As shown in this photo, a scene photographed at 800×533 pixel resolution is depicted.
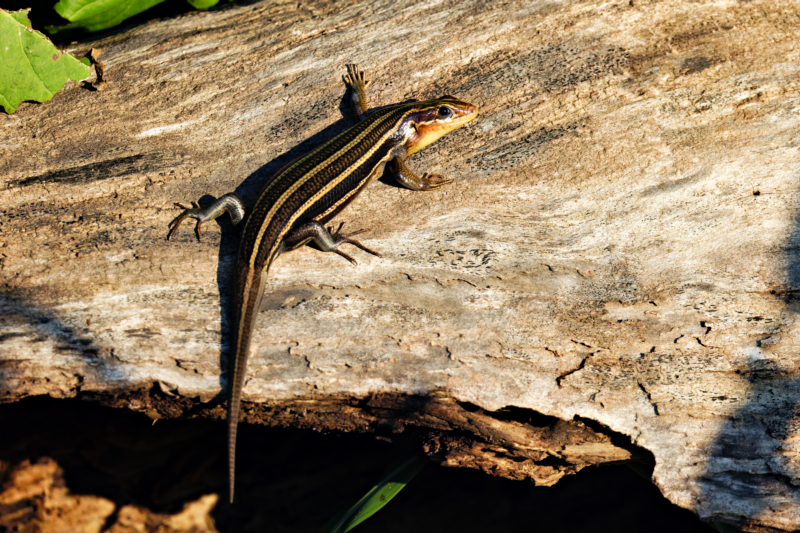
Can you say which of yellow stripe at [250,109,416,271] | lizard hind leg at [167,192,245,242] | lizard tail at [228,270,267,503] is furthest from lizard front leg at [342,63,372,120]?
lizard tail at [228,270,267,503]

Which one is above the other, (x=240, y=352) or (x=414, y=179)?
(x=414, y=179)

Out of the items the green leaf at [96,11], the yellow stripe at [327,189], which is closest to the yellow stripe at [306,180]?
the yellow stripe at [327,189]

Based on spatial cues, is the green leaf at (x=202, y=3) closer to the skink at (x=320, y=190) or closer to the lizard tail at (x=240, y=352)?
the skink at (x=320, y=190)

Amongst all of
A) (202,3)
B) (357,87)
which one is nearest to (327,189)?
(357,87)

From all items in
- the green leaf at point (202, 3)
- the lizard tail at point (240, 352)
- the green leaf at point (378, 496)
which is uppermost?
the green leaf at point (202, 3)

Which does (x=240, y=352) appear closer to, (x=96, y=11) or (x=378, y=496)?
(x=378, y=496)

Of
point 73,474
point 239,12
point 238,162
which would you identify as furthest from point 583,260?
point 73,474
